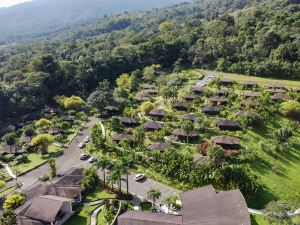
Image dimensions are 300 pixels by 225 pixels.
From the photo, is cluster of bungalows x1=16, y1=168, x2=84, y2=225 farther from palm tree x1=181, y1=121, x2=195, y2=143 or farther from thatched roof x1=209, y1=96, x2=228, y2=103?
thatched roof x1=209, y1=96, x2=228, y2=103

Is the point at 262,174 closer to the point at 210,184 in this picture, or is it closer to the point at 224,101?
the point at 210,184

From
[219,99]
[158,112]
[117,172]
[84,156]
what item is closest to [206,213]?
[117,172]

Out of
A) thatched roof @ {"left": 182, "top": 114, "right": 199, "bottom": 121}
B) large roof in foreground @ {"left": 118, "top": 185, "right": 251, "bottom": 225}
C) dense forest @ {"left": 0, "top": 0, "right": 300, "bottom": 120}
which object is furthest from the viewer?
dense forest @ {"left": 0, "top": 0, "right": 300, "bottom": 120}

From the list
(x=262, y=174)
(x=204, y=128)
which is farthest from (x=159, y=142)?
(x=262, y=174)

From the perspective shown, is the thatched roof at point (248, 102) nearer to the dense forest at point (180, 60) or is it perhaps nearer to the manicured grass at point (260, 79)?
the manicured grass at point (260, 79)

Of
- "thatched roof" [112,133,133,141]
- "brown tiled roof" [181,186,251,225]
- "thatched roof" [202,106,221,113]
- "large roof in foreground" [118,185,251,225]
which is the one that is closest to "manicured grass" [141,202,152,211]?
"large roof in foreground" [118,185,251,225]

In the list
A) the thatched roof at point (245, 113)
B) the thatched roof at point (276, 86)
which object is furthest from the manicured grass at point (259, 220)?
the thatched roof at point (276, 86)
